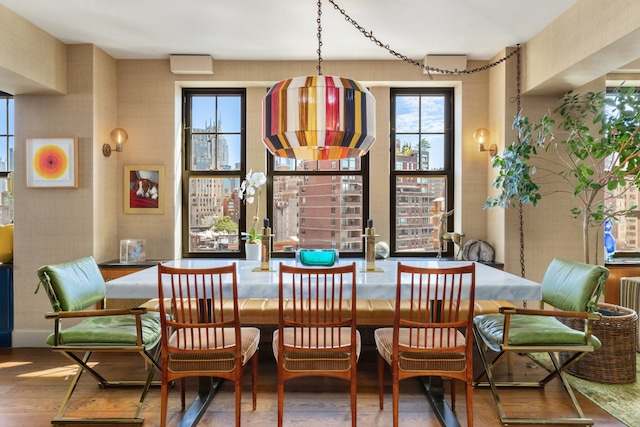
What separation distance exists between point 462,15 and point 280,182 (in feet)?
7.67

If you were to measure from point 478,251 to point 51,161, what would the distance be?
4.13 metres

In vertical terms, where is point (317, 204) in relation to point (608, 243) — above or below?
above

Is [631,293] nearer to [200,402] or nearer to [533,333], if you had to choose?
[533,333]

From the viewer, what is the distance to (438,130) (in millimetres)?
4641

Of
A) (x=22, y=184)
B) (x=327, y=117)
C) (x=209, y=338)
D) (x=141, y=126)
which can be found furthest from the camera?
(x=141, y=126)

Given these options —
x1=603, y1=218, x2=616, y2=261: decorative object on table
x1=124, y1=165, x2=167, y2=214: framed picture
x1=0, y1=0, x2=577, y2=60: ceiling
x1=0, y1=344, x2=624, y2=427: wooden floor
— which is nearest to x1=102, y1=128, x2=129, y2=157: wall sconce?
x1=124, y1=165, x2=167, y2=214: framed picture

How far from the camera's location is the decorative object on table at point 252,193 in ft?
→ 13.0

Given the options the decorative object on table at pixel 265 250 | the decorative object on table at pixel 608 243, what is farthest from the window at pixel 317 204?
the decorative object on table at pixel 608 243

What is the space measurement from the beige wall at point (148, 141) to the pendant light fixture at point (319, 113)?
2178 mm

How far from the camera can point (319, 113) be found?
7.25 ft

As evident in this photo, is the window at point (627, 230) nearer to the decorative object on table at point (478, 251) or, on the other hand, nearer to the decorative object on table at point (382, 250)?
the decorative object on table at point (478, 251)

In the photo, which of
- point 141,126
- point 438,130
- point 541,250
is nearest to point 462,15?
point 438,130

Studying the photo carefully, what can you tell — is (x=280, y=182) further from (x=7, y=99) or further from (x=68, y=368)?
(x=7, y=99)

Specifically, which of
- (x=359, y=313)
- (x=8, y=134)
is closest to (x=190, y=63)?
(x=8, y=134)
